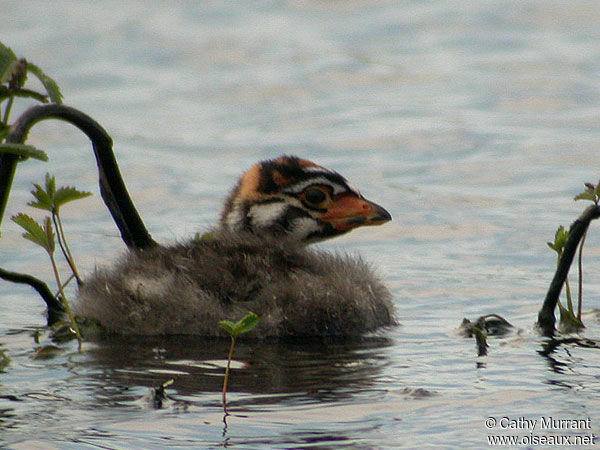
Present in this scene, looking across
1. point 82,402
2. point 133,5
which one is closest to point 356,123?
point 133,5

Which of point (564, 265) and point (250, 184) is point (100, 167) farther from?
point (564, 265)

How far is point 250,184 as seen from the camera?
28.9ft

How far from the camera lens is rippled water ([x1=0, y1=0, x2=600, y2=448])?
591cm

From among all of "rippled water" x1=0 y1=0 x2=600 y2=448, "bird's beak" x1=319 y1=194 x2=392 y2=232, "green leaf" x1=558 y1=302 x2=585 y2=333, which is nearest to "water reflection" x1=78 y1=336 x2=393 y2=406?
"rippled water" x1=0 y1=0 x2=600 y2=448

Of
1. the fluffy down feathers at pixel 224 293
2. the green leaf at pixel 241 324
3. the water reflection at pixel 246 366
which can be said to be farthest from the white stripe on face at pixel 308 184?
the green leaf at pixel 241 324

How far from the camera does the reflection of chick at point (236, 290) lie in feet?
24.7

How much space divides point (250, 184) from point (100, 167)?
1401 mm

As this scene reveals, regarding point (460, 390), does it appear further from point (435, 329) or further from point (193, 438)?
point (435, 329)

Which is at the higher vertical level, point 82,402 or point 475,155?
point 475,155

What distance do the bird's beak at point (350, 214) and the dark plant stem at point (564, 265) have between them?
4.86ft

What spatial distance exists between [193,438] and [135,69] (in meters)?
14.5

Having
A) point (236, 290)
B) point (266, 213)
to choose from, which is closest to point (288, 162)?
point (266, 213)

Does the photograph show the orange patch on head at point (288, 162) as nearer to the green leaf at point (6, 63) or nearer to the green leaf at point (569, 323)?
the green leaf at point (569, 323)

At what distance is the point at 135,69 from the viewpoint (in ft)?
63.9
